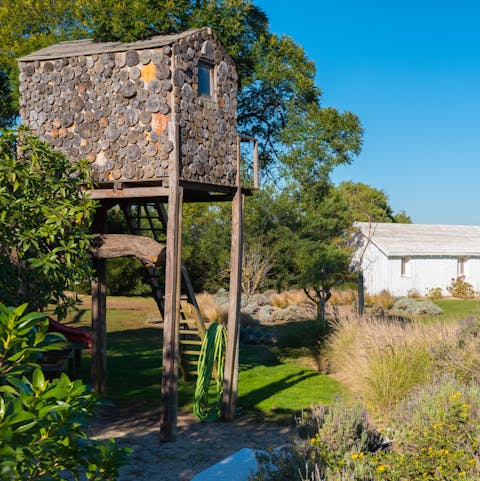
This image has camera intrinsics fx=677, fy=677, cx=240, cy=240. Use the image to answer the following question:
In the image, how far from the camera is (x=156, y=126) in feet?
33.7

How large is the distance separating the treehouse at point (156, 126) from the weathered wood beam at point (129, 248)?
19mm

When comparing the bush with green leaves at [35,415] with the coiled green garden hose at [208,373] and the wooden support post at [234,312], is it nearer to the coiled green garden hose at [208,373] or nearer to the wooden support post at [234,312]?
the coiled green garden hose at [208,373]

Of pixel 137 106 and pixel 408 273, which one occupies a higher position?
pixel 137 106

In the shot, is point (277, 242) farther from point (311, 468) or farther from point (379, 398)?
point (311, 468)

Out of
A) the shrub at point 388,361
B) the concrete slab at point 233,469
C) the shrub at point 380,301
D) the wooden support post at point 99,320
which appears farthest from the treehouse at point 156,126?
the shrub at point 380,301

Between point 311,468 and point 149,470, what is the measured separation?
10.1ft

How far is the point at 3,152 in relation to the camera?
950 centimetres

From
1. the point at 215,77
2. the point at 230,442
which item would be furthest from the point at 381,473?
the point at 215,77

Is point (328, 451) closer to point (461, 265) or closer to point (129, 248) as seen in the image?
point (129, 248)

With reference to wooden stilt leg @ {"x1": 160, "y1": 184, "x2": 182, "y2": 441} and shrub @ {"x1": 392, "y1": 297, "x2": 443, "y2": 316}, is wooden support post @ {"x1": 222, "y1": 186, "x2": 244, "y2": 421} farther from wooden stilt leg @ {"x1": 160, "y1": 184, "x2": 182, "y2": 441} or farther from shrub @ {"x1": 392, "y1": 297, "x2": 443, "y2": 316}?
shrub @ {"x1": 392, "y1": 297, "x2": 443, "y2": 316}

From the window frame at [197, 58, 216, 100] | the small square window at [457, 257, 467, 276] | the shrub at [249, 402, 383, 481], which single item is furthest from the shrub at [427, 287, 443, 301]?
the shrub at [249, 402, 383, 481]

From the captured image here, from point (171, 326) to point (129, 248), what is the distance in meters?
1.87

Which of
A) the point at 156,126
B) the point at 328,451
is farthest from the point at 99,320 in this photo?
the point at 328,451

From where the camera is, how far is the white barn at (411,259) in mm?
36688
